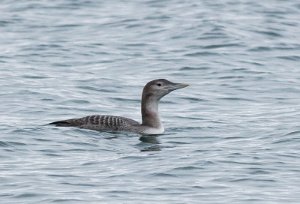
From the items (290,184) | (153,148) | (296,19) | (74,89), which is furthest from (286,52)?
(290,184)

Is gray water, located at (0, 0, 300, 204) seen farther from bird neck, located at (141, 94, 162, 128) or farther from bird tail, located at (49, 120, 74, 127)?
bird neck, located at (141, 94, 162, 128)

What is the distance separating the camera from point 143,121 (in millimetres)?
18000

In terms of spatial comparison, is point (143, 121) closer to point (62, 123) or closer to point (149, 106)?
point (149, 106)

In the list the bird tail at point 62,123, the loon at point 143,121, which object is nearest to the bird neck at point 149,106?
the loon at point 143,121

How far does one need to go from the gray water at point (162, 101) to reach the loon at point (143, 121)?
13 centimetres

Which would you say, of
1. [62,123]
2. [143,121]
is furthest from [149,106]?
[62,123]

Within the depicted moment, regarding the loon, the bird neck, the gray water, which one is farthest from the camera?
the bird neck

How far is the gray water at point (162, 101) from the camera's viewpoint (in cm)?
1388

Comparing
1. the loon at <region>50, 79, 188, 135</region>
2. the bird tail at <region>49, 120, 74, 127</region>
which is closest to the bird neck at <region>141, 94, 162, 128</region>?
the loon at <region>50, 79, 188, 135</region>

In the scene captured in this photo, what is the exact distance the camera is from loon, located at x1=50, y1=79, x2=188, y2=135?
687 inches

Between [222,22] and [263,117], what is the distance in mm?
9778

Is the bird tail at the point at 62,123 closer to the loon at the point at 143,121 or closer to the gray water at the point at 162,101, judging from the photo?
the loon at the point at 143,121

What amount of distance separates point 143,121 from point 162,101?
3014 mm

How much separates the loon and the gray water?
0.42ft
